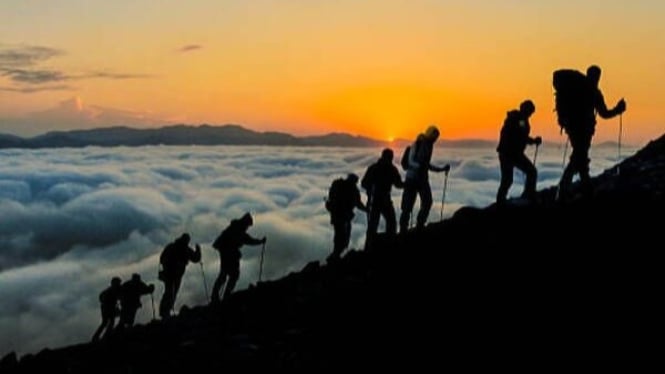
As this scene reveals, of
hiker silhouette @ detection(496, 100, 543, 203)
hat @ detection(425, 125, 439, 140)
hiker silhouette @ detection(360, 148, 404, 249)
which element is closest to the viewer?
hiker silhouette @ detection(496, 100, 543, 203)

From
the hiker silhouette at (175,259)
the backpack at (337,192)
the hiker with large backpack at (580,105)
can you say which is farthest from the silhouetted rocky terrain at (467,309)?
the hiker silhouette at (175,259)

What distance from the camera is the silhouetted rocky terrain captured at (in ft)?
40.2

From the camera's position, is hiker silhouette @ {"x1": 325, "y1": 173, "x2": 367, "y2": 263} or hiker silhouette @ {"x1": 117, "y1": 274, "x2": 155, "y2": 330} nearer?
hiker silhouette @ {"x1": 325, "y1": 173, "x2": 367, "y2": 263}

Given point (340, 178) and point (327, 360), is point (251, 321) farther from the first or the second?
point (340, 178)

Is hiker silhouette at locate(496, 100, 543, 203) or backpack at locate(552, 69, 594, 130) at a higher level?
backpack at locate(552, 69, 594, 130)

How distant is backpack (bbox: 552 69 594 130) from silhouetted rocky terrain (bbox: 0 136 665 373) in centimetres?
194

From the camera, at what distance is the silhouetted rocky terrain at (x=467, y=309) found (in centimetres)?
1226

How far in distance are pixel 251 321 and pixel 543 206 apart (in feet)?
22.7

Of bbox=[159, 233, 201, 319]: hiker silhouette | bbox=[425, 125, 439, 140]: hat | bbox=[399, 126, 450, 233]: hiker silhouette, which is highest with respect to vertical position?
bbox=[425, 125, 439, 140]: hat

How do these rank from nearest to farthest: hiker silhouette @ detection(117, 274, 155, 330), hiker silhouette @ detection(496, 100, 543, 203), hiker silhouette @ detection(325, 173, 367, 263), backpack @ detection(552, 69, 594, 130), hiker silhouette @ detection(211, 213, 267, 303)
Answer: backpack @ detection(552, 69, 594, 130) < hiker silhouette @ detection(496, 100, 543, 203) < hiker silhouette @ detection(325, 173, 367, 263) < hiker silhouette @ detection(211, 213, 267, 303) < hiker silhouette @ detection(117, 274, 155, 330)

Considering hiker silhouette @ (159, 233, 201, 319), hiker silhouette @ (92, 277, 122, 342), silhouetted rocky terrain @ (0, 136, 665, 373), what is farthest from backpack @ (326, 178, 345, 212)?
hiker silhouette @ (92, 277, 122, 342)

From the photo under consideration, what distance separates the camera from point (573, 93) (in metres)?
17.8

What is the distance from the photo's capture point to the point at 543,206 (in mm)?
19938

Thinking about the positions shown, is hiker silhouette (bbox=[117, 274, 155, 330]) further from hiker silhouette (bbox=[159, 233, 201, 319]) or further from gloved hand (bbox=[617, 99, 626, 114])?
gloved hand (bbox=[617, 99, 626, 114])
